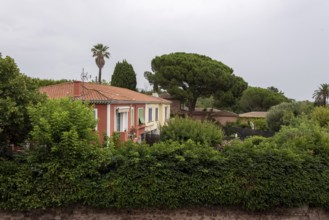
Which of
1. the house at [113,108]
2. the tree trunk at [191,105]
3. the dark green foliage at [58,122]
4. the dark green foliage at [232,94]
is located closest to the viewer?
the dark green foliage at [58,122]

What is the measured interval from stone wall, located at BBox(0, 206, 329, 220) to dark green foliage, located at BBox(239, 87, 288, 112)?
50351mm

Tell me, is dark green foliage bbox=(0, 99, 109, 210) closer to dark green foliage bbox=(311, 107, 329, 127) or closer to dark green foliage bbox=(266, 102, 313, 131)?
dark green foliage bbox=(311, 107, 329, 127)

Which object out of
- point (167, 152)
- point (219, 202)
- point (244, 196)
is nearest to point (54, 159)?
point (167, 152)

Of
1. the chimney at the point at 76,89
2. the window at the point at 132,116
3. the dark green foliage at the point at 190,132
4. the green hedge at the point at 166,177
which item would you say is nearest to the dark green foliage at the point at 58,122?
the green hedge at the point at 166,177

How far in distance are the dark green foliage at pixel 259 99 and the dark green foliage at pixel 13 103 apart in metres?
53.0

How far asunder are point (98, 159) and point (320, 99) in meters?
55.4

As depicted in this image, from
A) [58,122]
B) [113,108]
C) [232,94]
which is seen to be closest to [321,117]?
[113,108]

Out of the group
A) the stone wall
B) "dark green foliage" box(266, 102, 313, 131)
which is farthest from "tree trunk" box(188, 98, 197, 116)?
the stone wall

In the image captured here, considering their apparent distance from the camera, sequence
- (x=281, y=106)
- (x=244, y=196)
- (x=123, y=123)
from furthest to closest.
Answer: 1. (x=281, y=106)
2. (x=123, y=123)
3. (x=244, y=196)

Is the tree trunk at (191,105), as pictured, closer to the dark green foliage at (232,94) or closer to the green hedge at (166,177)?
the dark green foliage at (232,94)

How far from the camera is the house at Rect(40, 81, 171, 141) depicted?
713 inches

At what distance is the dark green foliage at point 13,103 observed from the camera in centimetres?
841

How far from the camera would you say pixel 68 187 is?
860cm

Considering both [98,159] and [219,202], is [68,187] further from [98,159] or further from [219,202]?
[219,202]
